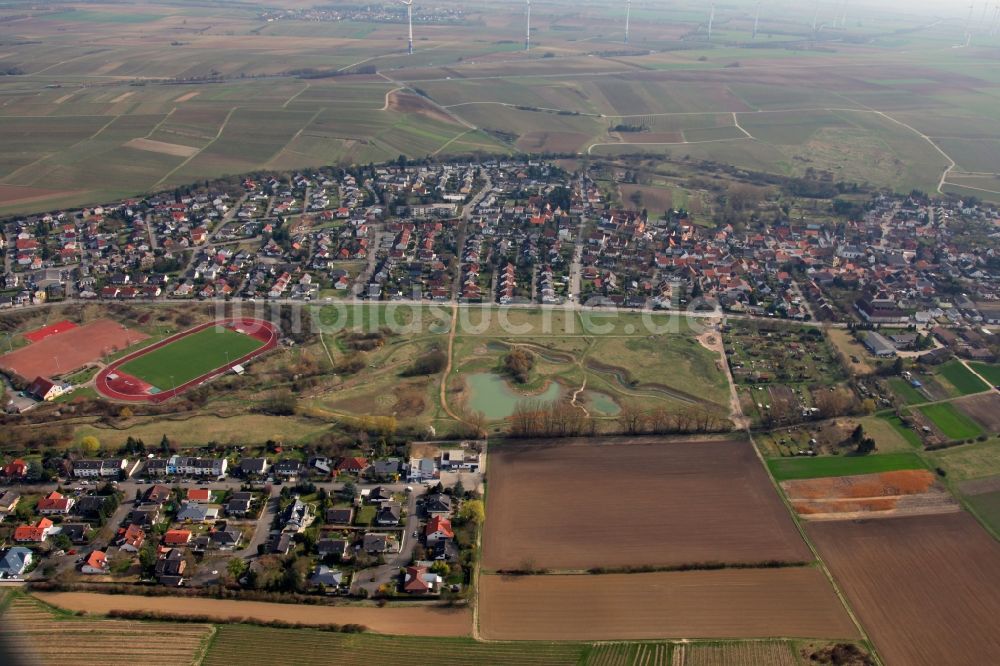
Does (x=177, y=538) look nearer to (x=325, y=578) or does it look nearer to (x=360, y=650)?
(x=325, y=578)

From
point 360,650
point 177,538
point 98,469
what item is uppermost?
point 98,469

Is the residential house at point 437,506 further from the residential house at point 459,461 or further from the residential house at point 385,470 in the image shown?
the residential house at point 385,470

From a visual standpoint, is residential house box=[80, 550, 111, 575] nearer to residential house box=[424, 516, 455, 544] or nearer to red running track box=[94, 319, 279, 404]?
red running track box=[94, 319, 279, 404]

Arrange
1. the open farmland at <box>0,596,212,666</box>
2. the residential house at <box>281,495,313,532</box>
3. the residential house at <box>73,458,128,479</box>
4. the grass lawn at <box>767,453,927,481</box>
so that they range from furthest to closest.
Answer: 1. the grass lawn at <box>767,453,927,481</box>
2. the residential house at <box>73,458,128,479</box>
3. the residential house at <box>281,495,313,532</box>
4. the open farmland at <box>0,596,212,666</box>

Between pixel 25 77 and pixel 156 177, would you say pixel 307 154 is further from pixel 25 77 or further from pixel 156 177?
pixel 25 77

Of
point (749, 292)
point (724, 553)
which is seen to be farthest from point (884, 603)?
point (749, 292)

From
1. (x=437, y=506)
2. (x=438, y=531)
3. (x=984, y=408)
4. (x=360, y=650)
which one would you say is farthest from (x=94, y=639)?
(x=984, y=408)

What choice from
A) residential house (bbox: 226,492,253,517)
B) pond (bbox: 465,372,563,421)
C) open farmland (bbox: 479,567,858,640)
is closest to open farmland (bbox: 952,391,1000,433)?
open farmland (bbox: 479,567,858,640)

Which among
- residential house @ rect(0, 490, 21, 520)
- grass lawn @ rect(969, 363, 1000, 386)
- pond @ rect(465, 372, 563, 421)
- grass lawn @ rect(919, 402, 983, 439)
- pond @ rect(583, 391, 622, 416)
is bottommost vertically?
residential house @ rect(0, 490, 21, 520)
